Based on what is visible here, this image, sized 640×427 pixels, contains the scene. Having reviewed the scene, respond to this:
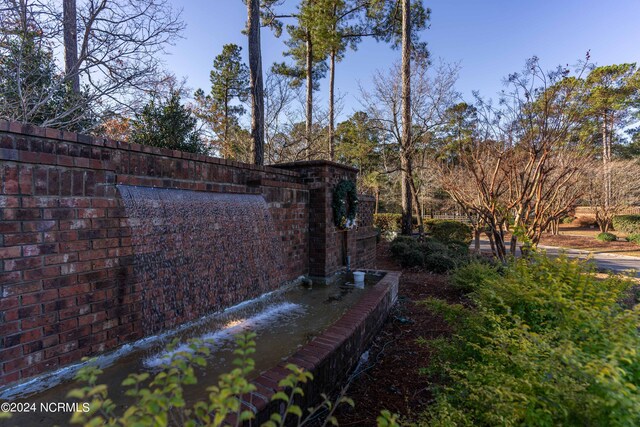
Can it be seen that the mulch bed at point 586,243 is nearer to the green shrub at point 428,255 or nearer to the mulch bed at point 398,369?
the green shrub at point 428,255

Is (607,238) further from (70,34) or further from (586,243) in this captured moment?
(70,34)

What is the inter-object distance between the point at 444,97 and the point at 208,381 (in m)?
10.3

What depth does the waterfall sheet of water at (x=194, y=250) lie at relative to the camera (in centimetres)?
275

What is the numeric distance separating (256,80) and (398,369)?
661 cm

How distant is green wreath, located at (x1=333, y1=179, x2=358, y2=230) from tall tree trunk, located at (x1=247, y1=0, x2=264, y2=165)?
7.79 ft

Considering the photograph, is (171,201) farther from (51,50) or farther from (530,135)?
(530,135)

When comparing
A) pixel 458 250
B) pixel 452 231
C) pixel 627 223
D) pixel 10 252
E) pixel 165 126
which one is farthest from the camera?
pixel 627 223

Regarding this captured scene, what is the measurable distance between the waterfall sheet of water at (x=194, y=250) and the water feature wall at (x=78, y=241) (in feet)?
0.06

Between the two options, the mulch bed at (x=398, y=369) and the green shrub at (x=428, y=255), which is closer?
the mulch bed at (x=398, y=369)

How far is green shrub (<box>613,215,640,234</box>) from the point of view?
16172 millimetres

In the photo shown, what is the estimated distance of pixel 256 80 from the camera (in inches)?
283

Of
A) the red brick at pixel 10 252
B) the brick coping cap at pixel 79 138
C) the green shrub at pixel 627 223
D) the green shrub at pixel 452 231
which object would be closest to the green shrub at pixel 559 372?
the red brick at pixel 10 252

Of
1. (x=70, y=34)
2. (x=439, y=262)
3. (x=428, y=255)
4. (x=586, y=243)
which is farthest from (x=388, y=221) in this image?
(x=70, y=34)

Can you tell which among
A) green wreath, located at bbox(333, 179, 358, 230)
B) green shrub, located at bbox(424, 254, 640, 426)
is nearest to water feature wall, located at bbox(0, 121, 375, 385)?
green wreath, located at bbox(333, 179, 358, 230)
